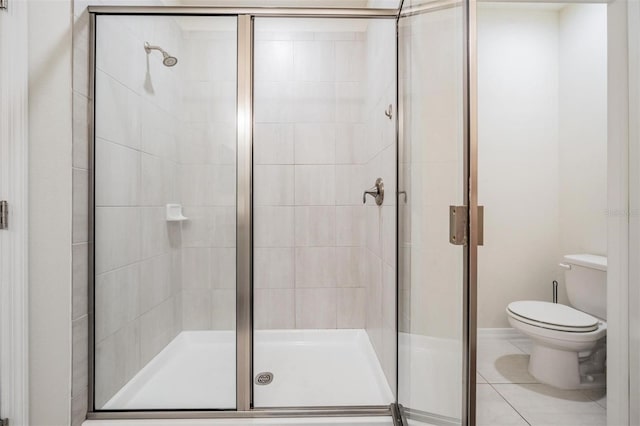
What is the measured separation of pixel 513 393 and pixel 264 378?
3.27ft

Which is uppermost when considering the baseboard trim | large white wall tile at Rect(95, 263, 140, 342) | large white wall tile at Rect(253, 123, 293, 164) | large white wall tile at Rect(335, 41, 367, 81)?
large white wall tile at Rect(335, 41, 367, 81)

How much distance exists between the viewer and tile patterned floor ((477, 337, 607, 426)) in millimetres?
770

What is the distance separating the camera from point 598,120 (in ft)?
1.51

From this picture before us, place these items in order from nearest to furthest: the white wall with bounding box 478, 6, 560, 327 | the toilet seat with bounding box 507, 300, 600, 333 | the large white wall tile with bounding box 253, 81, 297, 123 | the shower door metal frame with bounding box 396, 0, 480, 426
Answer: the shower door metal frame with bounding box 396, 0, 480, 426, the white wall with bounding box 478, 6, 560, 327, the toilet seat with bounding box 507, 300, 600, 333, the large white wall tile with bounding box 253, 81, 297, 123

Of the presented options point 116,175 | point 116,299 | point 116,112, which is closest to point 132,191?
point 116,175

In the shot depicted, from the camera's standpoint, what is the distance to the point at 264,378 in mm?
1494

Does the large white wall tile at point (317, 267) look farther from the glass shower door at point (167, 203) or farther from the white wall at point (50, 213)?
the white wall at point (50, 213)

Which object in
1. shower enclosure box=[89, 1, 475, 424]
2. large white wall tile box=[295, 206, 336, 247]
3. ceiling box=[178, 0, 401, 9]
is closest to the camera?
shower enclosure box=[89, 1, 475, 424]

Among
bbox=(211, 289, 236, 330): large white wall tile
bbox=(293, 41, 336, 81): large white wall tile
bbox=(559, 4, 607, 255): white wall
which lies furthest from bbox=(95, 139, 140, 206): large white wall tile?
bbox=(559, 4, 607, 255): white wall

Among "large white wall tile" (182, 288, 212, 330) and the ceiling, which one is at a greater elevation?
the ceiling

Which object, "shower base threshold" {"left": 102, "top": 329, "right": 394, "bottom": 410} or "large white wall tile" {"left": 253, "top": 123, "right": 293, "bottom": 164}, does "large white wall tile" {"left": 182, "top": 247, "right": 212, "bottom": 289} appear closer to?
"shower base threshold" {"left": 102, "top": 329, "right": 394, "bottom": 410}

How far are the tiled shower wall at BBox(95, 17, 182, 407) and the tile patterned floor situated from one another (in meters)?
1.17

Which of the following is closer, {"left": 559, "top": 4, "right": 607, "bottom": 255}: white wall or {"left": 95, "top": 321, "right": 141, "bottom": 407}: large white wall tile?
{"left": 559, "top": 4, "right": 607, "bottom": 255}: white wall

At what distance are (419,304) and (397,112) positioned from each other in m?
0.73
